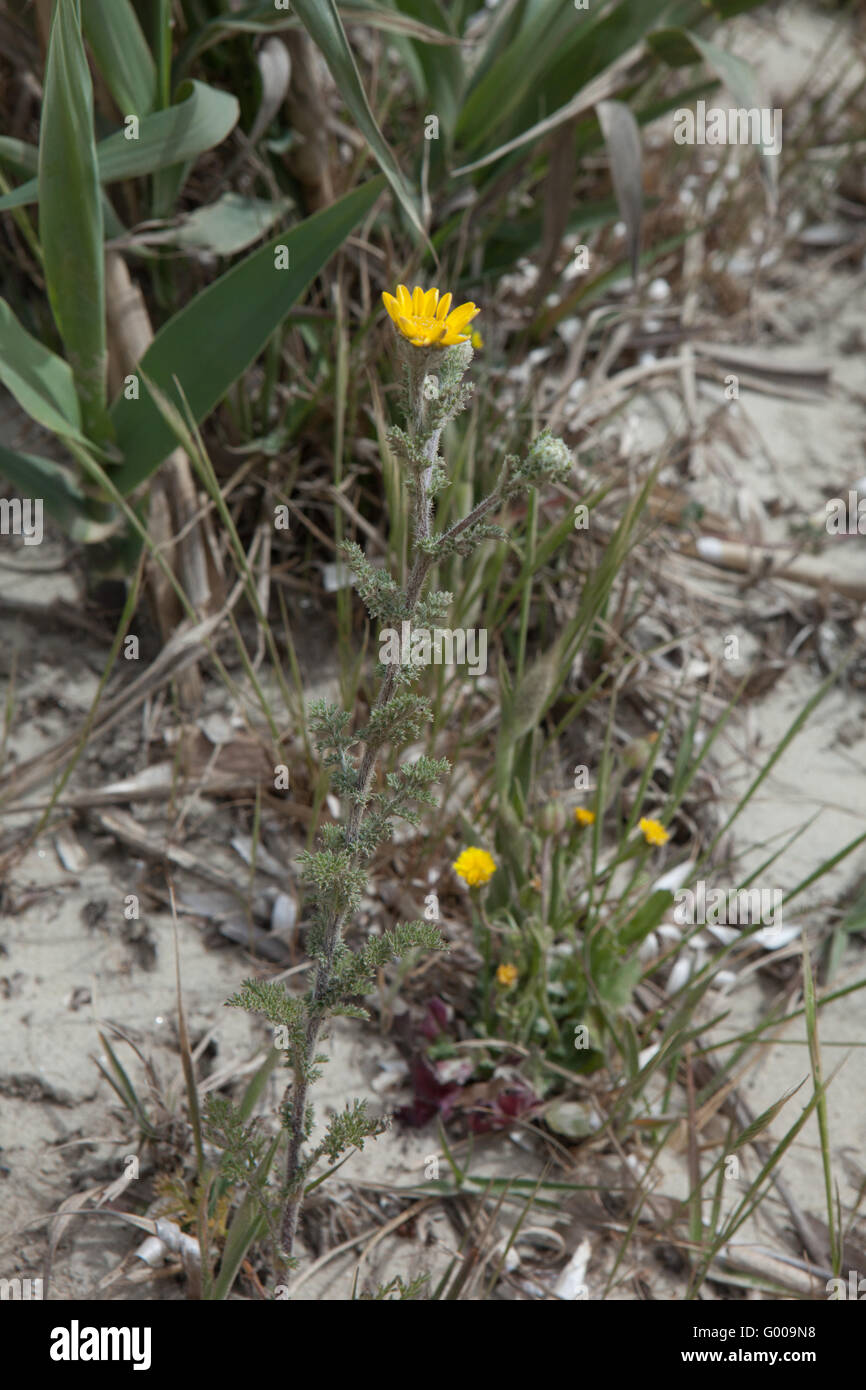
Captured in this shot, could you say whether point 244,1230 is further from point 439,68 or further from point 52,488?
point 439,68

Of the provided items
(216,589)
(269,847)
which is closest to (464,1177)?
(269,847)

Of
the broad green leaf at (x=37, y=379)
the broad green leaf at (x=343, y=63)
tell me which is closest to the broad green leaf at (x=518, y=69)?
the broad green leaf at (x=343, y=63)

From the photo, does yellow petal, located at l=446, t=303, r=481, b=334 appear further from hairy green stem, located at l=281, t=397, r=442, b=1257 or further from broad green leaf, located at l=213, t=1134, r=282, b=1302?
broad green leaf, located at l=213, t=1134, r=282, b=1302

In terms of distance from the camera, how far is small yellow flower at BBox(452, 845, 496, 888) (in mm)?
1372

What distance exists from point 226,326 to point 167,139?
0.78 ft

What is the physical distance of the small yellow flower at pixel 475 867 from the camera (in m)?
1.37

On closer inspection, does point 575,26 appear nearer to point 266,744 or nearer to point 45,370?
point 45,370

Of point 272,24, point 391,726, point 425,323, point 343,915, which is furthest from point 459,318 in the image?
point 272,24

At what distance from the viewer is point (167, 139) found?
1.39m

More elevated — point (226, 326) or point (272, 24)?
point (272, 24)

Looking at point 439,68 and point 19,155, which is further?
point 439,68

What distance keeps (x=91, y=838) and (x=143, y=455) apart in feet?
1.88

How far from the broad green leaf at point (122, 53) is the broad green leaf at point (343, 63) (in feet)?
1.05

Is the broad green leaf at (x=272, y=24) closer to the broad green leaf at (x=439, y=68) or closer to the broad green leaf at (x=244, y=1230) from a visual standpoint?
the broad green leaf at (x=439, y=68)
